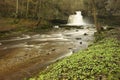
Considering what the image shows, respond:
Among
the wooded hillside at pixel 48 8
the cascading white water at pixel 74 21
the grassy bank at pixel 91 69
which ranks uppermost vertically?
the wooded hillside at pixel 48 8

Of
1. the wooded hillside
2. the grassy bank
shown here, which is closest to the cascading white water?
the wooded hillside

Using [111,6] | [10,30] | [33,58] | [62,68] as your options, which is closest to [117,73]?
[62,68]

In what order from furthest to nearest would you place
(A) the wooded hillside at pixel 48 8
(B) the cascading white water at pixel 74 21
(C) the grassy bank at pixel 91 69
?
(B) the cascading white water at pixel 74 21 < (A) the wooded hillside at pixel 48 8 < (C) the grassy bank at pixel 91 69

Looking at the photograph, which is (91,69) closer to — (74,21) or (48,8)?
(48,8)

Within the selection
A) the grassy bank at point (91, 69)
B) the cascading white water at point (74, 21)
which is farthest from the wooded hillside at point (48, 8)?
the grassy bank at point (91, 69)

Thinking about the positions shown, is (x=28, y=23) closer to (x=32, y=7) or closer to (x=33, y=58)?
(x=32, y=7)

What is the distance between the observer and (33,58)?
1805 centimetres

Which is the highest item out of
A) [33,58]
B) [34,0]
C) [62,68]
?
[34,0]

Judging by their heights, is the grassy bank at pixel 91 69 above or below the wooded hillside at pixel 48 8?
below

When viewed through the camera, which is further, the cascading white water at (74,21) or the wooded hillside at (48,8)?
the cascading white water at (74,21)

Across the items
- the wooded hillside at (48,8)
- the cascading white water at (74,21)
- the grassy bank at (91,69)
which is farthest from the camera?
the cascading white water at (74,21)

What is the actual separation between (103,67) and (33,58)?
28.2 ft

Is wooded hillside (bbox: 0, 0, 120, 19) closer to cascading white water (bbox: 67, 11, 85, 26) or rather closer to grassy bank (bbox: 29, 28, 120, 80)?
cascading white water (bbox: 67, 11, 85, 26)

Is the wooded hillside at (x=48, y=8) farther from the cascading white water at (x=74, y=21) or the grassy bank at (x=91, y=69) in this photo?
the grassy bank at (x=91, y=69)
